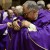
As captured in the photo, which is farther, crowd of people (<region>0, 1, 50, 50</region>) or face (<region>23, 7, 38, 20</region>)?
face (<region>23, 7, 38, 20</region>)

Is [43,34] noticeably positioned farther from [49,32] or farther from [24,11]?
[24,11]

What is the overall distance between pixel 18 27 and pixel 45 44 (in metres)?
0.29

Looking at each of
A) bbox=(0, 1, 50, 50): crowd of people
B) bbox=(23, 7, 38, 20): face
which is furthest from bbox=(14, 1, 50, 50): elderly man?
bbox=(23, 7, 38, 20): face

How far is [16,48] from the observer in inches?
81.1

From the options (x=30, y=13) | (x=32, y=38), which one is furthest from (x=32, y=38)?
(x=30, y=13)

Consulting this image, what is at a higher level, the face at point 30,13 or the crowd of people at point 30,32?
the face at point 30,13

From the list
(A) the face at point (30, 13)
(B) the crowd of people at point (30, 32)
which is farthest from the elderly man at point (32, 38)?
(A) the face at point (30, 13)

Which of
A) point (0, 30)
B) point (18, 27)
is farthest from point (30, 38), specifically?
point (0, 30)

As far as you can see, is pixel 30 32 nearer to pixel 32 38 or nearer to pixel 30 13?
pixel 32 38

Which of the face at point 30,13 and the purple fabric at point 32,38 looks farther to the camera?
the face at point 30,13

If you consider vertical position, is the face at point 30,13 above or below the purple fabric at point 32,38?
above

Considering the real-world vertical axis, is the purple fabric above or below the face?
below

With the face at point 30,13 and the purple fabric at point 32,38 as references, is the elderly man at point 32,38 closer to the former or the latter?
the purple fabric at point 32,38

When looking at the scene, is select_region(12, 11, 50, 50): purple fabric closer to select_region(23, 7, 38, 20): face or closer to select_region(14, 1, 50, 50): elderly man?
select_region(14, 1, 50, 50): elderly man
